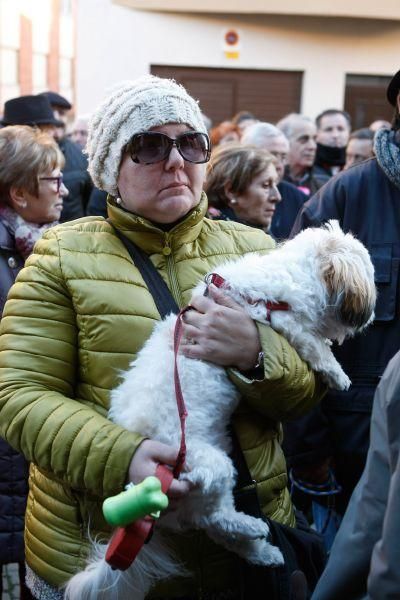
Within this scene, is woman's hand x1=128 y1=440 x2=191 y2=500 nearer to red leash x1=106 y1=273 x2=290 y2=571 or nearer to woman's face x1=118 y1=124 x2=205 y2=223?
red leash x1=106 y1=273 x2=290 y2=571

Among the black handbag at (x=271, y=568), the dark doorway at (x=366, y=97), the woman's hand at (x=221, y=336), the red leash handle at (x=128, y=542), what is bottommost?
the black handbag at (x=271, y=568)

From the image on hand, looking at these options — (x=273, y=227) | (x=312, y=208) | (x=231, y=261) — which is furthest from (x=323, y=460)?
(x=273, y=227)

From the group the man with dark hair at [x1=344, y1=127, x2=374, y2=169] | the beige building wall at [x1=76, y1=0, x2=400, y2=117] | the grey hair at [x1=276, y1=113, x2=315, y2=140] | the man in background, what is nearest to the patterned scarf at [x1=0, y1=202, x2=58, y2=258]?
the man in background

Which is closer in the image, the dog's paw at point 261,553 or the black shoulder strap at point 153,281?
the dog's paw at point 261,553

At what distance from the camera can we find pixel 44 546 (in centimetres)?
229

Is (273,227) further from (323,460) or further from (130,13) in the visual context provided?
(130,13)

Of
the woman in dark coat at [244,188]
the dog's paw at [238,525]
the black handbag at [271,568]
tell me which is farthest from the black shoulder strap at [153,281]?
the woman in dark coat at [244,188]

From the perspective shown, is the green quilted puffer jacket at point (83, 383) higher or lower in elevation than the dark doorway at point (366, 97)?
lower

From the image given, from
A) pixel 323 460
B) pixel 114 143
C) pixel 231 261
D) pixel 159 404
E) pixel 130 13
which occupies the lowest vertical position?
pixel 323 460

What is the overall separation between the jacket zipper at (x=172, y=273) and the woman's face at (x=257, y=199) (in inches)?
90.4

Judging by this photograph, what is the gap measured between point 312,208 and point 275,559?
151 cm

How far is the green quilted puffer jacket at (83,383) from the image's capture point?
7.03ft

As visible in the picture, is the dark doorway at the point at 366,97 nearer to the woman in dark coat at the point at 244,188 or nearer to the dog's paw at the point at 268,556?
the woman in dark coat at the point at 244,188

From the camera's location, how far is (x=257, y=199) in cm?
462
